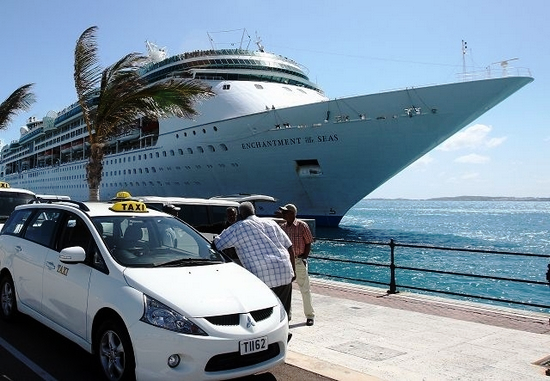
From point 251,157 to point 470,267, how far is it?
13.9 metres

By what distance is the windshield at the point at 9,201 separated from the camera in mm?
10620

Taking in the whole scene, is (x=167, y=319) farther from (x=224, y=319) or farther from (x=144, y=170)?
(x=144, y=170)

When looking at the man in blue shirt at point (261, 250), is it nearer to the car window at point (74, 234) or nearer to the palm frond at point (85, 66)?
the car window at point (74, 234)

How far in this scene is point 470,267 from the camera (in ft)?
69.5

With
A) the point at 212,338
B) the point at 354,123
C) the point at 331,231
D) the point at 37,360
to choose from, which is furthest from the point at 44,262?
the point at 331,231

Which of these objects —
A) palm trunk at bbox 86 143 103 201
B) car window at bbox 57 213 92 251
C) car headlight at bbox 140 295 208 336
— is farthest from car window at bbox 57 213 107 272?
palm trunk at bbox 86 143 103 201

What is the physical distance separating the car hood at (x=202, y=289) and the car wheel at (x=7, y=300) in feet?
8.27

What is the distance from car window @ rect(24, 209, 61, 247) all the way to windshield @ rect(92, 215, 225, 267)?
760mm

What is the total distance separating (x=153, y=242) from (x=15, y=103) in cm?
1698

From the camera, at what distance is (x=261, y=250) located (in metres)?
4.95

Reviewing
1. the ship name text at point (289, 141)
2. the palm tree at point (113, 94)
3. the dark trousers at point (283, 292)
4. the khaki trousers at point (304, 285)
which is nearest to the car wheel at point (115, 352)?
the dark trousers at point (283, 292)

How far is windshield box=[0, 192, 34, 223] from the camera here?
1062 centimetres

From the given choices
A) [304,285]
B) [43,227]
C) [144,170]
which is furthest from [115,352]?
[144,170]

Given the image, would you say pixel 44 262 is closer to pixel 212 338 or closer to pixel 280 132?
pixel 212 338
